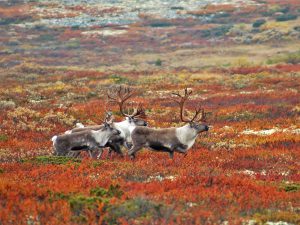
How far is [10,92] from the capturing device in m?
38.0

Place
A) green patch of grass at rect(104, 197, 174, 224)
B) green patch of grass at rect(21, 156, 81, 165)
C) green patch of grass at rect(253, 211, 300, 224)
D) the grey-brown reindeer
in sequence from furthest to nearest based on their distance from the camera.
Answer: the grey-brown reindeer, green patch of grass at rect(21, 156, 81, 165), green patch of grass at rect(253, 211, 300, 224), green patch of grass at rect(104, 197, 174, 224)

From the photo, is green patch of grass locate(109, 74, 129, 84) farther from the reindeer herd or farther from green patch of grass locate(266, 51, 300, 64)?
the reindeer herd

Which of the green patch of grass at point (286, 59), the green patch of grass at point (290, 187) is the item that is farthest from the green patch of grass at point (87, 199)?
the green patch of grass at point (286, 59)

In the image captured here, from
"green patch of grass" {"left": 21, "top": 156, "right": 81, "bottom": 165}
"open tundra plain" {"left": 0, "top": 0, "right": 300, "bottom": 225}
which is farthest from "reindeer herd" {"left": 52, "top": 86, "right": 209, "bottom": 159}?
"green patch of grass" {"left": 21, "top": 156, "right": 81, "bottom": 165}

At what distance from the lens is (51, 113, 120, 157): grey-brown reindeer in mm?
17906

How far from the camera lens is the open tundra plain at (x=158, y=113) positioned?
1094 centimetres

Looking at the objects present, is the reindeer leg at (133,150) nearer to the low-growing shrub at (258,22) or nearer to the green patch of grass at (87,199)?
the green patch of grass at (87,199)

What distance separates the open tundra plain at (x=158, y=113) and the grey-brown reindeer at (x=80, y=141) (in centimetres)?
65

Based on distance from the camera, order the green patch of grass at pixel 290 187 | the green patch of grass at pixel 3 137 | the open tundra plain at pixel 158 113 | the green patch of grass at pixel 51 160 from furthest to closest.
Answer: the green patch of grass at pixel 3 137, the green patch of grass at pixel 51 160, the green patch of grass at pixel 290 187, the open tundra plain at pixel 158 113

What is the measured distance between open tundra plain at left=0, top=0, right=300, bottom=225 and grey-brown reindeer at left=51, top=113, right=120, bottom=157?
0.65m

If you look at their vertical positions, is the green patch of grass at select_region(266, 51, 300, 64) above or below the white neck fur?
below

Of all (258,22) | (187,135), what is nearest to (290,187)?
(187,135)

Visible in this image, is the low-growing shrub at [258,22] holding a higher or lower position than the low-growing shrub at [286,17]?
lower

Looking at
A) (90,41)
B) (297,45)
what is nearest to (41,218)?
(297,45)
